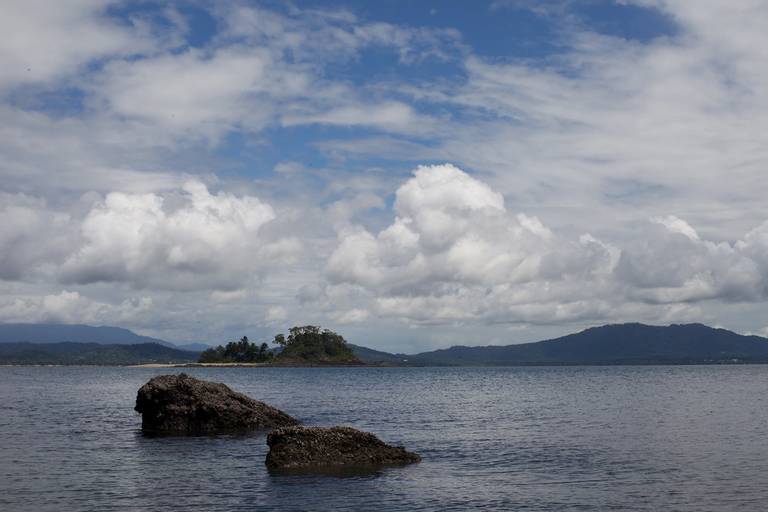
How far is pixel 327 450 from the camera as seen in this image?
1485 inches

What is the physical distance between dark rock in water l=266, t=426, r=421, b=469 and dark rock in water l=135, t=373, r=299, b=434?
17.0m

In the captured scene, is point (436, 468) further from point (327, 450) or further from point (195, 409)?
point (195, 409)

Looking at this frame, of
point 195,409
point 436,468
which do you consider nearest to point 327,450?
point 436,468

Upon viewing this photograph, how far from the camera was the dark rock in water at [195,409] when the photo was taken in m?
53.9

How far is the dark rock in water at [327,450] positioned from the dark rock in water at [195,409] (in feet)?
55.8

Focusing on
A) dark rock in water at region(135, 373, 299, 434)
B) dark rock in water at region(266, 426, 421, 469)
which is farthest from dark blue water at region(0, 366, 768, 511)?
dark rock in water at region(135, 373, 299, 434)

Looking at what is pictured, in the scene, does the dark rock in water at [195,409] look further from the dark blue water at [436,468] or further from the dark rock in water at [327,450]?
the dark rock in water at [327,450]

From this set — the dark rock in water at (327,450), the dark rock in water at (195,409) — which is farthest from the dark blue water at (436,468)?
the dark rock in water at (195,409)

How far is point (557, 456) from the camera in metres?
41.4

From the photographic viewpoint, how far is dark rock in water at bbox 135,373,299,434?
53.9 metres

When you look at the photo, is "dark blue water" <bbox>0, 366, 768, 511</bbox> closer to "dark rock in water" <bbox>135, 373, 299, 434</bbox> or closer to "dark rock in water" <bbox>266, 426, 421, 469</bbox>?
"dark rock in water" <bbox>266, 426, 421, 469</bbox>

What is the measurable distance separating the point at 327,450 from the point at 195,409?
20.1m

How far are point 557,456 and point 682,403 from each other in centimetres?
5254

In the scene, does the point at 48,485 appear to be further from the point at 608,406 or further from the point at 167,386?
the point at 608,406
